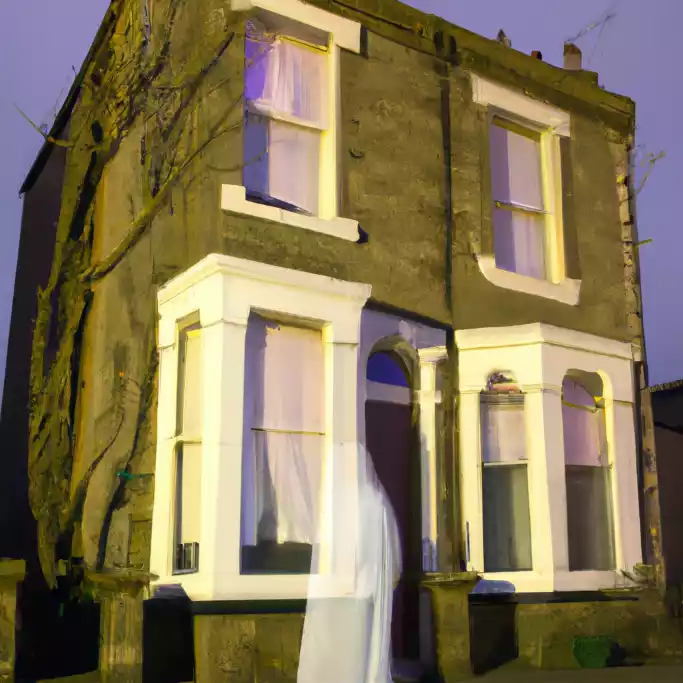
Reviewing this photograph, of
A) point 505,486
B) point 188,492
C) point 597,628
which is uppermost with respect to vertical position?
point 505,486

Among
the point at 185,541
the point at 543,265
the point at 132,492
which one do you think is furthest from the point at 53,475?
the point at 543,265

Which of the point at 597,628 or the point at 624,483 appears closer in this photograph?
the point at 597,628

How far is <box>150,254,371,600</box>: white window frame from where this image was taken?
7422 millimetres

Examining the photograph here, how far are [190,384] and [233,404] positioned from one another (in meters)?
0.82

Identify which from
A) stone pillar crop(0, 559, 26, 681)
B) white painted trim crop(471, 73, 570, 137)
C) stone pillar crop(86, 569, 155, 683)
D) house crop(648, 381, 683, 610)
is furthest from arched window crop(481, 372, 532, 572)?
house crop(648, 381, 683, 610)

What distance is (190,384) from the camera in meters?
8.31

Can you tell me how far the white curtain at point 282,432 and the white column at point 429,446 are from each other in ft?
4.39

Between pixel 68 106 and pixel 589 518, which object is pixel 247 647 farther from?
pixel 68 106

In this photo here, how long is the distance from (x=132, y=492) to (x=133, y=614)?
1927 millimetres

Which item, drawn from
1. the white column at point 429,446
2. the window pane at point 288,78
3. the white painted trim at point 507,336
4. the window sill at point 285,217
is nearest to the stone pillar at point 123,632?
the white column at point 429,446

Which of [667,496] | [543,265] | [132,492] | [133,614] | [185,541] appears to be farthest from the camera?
[667,496]

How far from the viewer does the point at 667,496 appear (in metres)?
16.5

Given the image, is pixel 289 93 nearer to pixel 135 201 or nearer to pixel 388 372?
pixel 135 201

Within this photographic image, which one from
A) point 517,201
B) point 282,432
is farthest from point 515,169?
point 282,432
